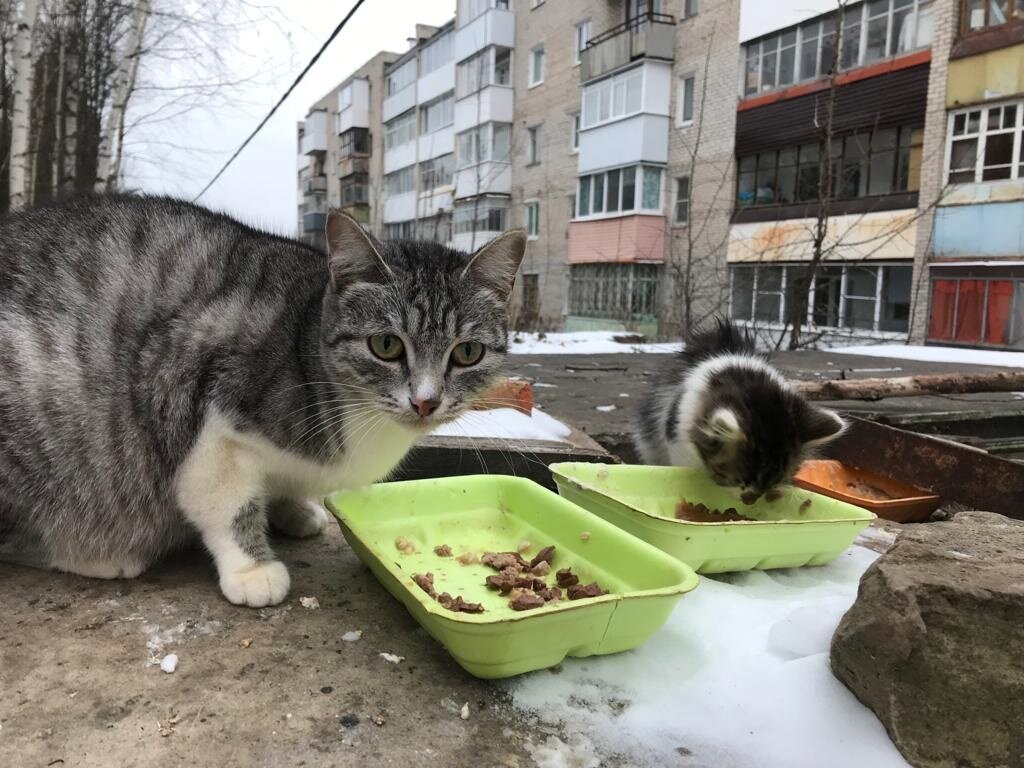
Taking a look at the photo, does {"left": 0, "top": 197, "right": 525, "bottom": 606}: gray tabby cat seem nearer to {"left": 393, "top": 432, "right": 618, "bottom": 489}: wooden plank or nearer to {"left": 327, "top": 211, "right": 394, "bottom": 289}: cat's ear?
{"left": 327, "top": 211, "right": 394, "bottom": 289}: cat's ear

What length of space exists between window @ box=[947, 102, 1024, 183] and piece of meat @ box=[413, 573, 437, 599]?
47.2ft

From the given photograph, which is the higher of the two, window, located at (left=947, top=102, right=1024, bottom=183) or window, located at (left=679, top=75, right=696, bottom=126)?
window, located at (left=679, top=75, right=696, bottom=126)

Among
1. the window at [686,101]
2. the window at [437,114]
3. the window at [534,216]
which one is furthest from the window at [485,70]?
the window at [686,101]

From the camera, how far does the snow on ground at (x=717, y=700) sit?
1255 mm

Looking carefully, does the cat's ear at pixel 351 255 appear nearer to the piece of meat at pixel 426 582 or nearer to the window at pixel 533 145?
the piece of meat at pixel 426 582

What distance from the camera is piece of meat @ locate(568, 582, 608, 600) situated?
5.32 feet

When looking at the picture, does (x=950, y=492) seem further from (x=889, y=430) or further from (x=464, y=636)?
(x=464, y=636)

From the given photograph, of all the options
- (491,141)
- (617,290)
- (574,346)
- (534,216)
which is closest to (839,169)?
(617,290)

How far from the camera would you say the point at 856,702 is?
1.34 metres

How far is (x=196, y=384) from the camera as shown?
1795 millimetres

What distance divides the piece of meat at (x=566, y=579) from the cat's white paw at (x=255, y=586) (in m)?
0.69

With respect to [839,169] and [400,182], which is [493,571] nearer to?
[839,169]

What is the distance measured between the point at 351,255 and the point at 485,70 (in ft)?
77.5

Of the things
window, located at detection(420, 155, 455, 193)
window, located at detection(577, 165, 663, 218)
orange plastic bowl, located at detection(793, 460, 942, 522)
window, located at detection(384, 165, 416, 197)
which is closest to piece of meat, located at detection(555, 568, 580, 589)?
orange plastic bowl, located at detection(793, 460, 942, 522)
